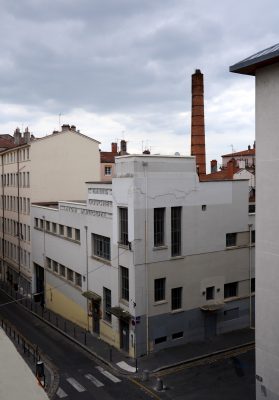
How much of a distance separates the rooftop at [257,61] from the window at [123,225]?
45.3 ft

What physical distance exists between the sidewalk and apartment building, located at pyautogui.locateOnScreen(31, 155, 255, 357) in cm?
65

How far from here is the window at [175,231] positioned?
32.2m

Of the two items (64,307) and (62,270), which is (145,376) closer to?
(64,307)

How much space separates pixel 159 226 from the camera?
31.5 metres

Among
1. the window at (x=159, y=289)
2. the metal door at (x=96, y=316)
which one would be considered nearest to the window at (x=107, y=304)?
the metal door at (x=96, y=316)

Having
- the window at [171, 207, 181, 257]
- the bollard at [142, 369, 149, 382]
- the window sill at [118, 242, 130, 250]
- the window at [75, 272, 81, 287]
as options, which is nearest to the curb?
the bollard at [142, 369, 149, 382]

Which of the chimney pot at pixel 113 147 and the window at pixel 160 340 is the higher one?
the chimney pot at pixel 113 147

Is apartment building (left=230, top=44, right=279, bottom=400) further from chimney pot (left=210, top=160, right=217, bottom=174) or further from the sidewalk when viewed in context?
chimney pot (left=210, top=160, right=217, bottom=174)

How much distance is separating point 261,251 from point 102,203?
16.3 m

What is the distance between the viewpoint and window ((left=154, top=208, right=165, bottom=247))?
31.3 m

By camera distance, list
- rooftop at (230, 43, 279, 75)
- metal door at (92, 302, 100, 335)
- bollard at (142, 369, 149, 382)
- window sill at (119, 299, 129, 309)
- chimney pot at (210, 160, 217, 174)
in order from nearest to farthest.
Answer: rooftop at (230, 43, 279, 75) → bollard at (142, 369, 149, 382) → window sill at (119, 299, 129, 309) → metal door at (92, 302, 100, 335) → chimney pot at (210, 160, 217, 174)

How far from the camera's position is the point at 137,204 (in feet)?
98.3

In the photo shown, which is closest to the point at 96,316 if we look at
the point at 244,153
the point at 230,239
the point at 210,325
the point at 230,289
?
the point at 210,325

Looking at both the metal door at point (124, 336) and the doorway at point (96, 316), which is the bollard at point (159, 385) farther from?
the doorway at point (96, 316)
